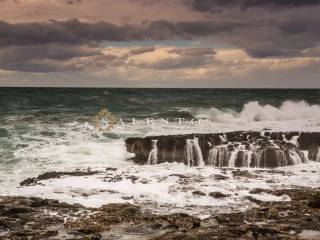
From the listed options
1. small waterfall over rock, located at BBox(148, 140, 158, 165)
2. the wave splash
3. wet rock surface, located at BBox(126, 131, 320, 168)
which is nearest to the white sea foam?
wet rock surface, located at BBox(126, 131, 320, 168)

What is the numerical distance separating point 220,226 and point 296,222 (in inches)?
80.4

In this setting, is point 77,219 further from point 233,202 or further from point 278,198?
point 278,198

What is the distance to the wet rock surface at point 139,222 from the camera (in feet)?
34.1

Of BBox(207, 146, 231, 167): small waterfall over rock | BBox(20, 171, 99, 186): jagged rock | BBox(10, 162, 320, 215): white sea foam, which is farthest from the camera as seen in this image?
BBox(207, 146, 231, 167): small waterfall over rock

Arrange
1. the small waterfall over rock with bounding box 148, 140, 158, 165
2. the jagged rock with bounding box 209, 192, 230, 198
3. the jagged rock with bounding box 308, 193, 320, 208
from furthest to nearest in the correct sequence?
the small waterfall over rock with bounding box 148, 140, 158, 165, the jagged rock with bounding box 209, 192, 230, 198, the jagged rock with bounding box 308, 193, 320, 208

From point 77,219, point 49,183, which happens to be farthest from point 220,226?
point 49,183

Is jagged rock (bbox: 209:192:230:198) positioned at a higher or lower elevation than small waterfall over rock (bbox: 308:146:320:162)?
lower

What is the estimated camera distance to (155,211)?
43.8ft

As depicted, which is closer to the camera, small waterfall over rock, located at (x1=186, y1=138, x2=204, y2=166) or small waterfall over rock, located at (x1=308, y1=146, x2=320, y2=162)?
small waterfall over rock, located at (x1=186, y1=138, x2=204, y2=166)

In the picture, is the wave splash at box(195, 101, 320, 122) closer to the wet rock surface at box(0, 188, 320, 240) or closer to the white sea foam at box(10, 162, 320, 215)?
the white sea foam at box(10, 162, 320, 215)

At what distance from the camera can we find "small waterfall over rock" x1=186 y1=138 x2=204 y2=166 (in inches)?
866

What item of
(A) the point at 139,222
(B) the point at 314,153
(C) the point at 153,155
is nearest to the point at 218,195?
(A) the point at 139,222

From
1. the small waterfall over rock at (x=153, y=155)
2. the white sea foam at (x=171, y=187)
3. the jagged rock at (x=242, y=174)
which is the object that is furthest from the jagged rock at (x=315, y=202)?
the small waterfall over rock at (x=153, y=155)

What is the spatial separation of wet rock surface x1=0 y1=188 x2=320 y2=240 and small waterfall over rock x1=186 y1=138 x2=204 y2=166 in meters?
8.26
